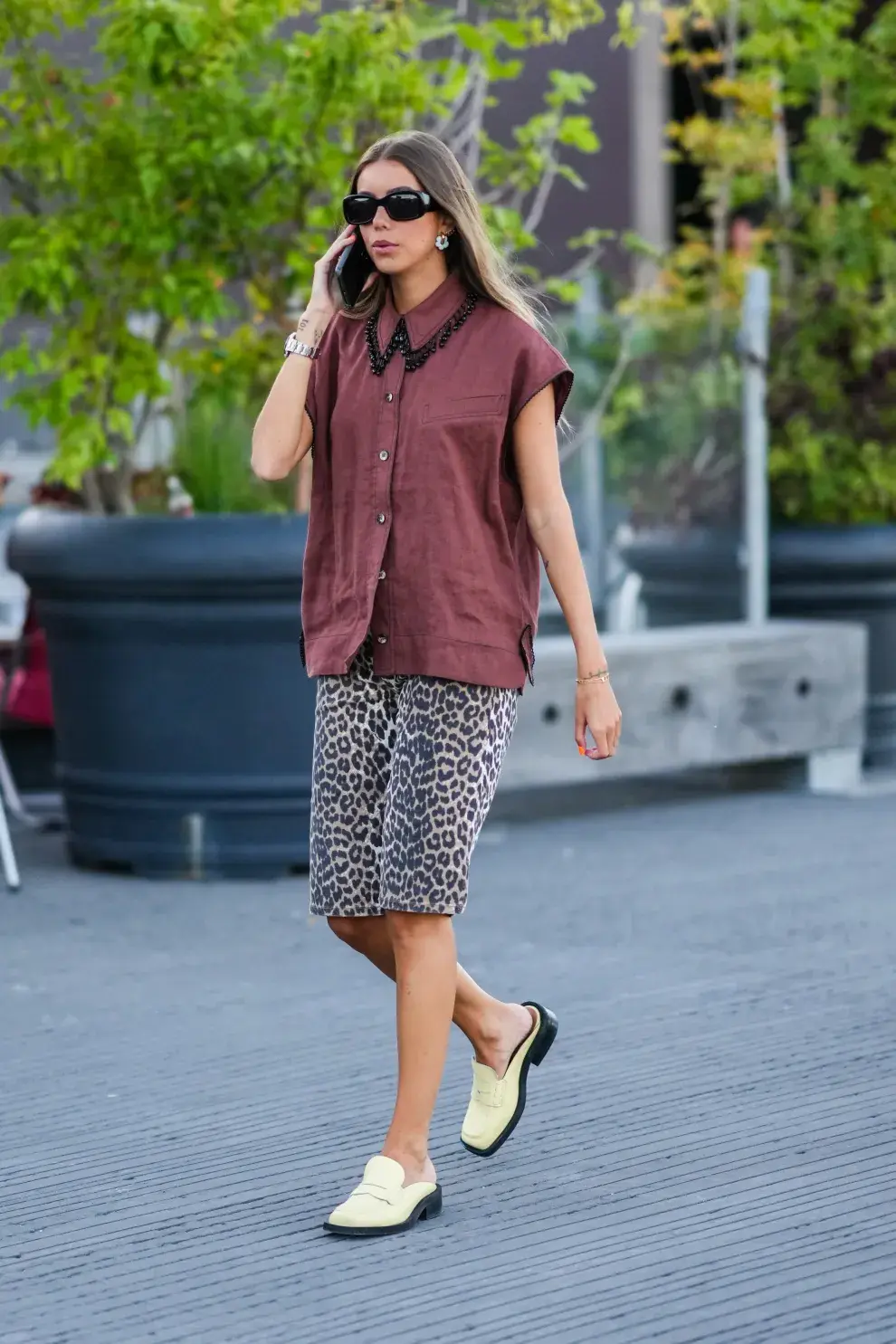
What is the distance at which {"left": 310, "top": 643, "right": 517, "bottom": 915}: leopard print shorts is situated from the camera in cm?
361

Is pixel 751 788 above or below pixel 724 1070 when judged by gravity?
below

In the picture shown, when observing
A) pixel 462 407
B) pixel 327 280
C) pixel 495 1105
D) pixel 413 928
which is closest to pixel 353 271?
pixel 327 280

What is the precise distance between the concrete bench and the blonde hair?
3.93 metres

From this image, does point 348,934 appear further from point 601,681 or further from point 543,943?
point 543,943

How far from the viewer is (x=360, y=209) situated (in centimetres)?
361

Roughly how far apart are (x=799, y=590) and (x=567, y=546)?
18.9ft

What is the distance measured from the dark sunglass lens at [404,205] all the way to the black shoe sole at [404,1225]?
1621 millimetres

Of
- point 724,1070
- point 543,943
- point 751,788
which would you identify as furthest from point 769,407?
point 724,1070

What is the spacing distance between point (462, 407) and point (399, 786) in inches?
25.2

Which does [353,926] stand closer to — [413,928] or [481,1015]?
[413,928]

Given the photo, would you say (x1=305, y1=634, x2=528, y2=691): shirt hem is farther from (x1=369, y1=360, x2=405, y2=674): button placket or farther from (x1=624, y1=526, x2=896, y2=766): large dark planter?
(x1=624, y1=526, x2=896, y2=766): large dark planter

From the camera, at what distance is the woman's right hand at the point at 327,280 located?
3.72 metres

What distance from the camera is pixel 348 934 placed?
3832 mm

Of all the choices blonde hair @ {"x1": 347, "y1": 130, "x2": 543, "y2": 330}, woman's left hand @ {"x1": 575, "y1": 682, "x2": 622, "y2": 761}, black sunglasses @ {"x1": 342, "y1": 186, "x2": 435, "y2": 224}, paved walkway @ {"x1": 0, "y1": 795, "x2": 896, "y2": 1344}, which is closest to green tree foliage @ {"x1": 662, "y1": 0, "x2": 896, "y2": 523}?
paved walkway @ {"x1": 0, "y1": 795, "x2": 896, "y2": 1344}
